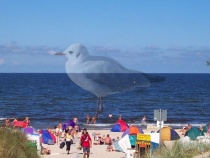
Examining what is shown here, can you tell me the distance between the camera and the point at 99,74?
2208 cm

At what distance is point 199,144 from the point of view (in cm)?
1348

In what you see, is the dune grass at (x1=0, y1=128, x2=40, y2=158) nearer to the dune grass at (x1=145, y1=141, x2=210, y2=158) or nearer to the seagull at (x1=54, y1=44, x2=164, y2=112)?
the dune grass at (x1=145, y1=141, x2=210, y2=158)

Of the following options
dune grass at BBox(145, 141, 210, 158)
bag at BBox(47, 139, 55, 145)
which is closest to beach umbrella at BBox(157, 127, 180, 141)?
bag at BBox(47, 139, 55, 145)

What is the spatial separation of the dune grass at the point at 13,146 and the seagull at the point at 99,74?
201 inches

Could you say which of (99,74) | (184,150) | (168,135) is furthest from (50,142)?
(184,150)

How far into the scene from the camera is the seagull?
19.2 metres

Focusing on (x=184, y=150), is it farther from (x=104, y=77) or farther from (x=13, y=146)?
(x=104, y=77)

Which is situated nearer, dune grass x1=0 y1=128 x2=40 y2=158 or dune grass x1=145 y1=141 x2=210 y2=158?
dune grass x1=145 y1=141 x2=210 y2=158

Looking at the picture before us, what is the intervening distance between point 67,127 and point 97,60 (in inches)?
431

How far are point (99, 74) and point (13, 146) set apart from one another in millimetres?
9928

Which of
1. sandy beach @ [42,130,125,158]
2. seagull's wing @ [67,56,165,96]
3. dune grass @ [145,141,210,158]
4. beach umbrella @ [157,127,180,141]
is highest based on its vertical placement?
seagull's wing @ [67,56,165,96]

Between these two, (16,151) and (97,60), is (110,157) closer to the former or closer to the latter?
(97,60)

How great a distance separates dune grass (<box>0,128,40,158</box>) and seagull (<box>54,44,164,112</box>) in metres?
5.10

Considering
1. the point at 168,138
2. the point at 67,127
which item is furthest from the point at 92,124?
Result: the point at 168,138
